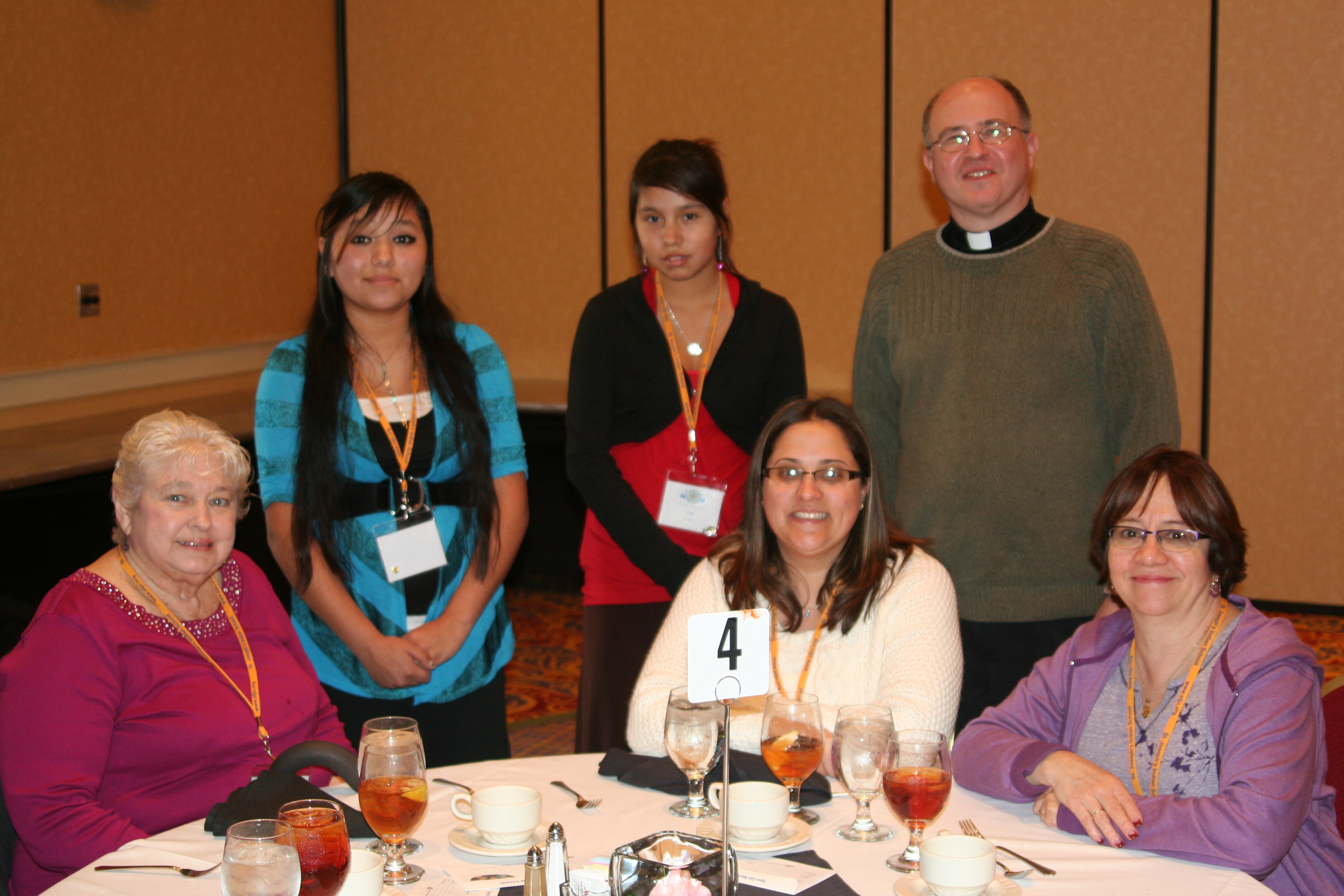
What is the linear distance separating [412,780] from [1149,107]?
484 cm

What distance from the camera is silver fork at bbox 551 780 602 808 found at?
1686mm

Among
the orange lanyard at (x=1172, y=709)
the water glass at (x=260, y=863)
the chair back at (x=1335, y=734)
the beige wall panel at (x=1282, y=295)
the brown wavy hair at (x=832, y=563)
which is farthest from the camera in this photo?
the beige wall panel at (x=1282, y=295)

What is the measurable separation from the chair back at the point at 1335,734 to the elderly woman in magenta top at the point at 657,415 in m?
1.27

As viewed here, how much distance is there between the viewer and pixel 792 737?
1.57 metres

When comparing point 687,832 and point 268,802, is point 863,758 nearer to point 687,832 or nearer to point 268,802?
point 687,832

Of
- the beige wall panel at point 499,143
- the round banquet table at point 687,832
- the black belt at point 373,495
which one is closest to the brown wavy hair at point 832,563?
the round banquet table at point 687,832

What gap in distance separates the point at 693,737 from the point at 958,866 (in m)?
0.39

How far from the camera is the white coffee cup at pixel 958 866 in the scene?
1.35m

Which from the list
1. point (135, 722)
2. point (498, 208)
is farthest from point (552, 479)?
point (135, 722)

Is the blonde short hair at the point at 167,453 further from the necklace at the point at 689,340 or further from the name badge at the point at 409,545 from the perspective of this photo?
the necklace at the point at 689,340

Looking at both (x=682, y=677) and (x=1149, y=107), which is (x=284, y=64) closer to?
(x=1149, y=107)

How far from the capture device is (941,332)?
2.54 m

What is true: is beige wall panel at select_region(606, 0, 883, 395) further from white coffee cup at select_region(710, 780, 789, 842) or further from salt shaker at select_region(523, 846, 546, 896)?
salt shaker at select_region(523, 846, 546, 896)

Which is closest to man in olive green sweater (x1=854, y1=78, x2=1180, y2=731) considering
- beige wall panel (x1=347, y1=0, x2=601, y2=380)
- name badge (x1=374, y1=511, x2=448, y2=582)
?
name badge (x1=374, y1=511, x2=448, y2=582)
